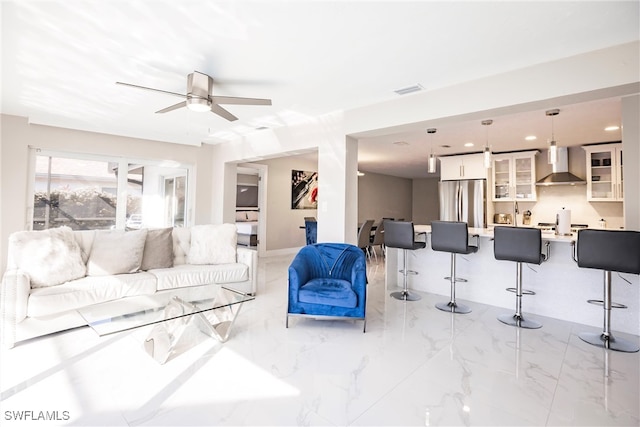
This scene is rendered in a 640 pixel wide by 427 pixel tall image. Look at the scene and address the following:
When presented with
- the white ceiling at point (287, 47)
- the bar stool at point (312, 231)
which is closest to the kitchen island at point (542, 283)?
the white ceiling at point (287, 47)

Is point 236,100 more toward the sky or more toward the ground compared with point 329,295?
more toward the sky

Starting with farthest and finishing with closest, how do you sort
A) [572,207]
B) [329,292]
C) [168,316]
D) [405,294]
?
[572,207] → [405,294] → [329,292] → [168,316]

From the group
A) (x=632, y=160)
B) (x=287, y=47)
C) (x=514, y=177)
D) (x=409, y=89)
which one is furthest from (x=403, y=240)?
(x=514, y=177)

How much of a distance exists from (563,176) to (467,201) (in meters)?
1.70

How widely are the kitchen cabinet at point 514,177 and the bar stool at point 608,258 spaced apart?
3794 millimetres

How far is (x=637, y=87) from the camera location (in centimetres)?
247

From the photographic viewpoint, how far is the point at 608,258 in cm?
279

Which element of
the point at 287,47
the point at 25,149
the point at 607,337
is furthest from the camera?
the point at 25,149

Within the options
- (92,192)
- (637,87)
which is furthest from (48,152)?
(637,87)

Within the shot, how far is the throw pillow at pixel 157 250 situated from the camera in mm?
3779

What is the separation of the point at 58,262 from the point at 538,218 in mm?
7787

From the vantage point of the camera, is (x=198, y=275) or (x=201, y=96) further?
(x=198, y=275)

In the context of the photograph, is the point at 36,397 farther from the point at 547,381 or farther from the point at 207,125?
the point at 207,125

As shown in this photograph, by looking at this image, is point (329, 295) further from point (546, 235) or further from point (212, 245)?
point (546, 235)
